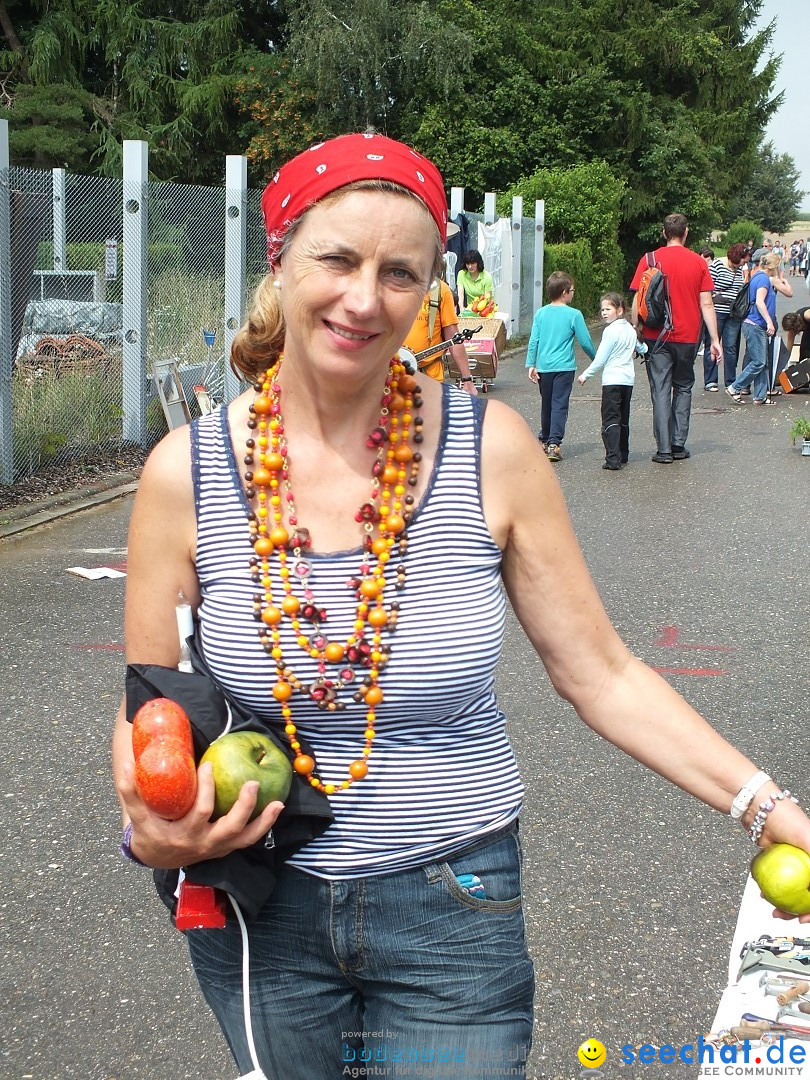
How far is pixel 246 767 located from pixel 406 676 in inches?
11.0

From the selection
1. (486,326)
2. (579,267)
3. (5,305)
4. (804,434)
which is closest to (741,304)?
(486,326)

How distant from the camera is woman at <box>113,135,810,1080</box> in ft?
6.14

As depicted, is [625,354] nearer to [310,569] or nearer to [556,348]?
[556,348]

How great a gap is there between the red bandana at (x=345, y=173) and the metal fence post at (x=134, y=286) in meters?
9.80

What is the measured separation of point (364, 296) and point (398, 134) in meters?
35.1

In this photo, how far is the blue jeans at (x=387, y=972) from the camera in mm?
1855

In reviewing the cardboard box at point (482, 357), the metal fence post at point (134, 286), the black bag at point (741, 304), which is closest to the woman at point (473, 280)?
the cardboard box at point (482, 357)

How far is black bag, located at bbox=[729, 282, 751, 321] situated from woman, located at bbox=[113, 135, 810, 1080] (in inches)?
610

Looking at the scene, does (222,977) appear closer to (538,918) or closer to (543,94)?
(538,918)

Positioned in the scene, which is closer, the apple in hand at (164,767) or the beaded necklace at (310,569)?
the apple in hand at (164,767)

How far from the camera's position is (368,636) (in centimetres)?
187

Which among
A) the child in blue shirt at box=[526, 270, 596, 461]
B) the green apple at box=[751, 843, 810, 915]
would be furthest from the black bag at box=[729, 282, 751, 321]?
the green apple at box=[751, 843, 810, 915]

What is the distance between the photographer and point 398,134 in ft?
116

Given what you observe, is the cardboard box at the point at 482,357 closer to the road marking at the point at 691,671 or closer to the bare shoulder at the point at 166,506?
the road marking at the point at 691,671
